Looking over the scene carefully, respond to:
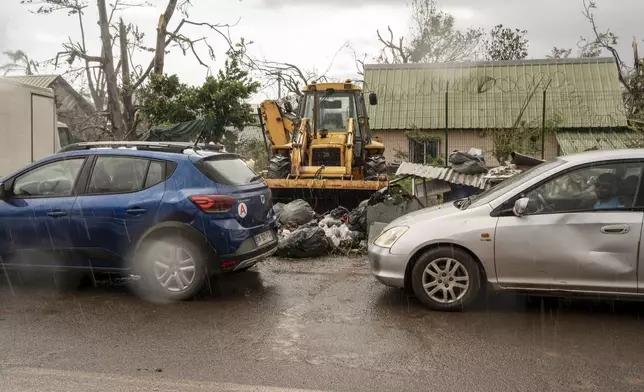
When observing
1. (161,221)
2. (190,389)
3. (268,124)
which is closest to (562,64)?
(268,124)

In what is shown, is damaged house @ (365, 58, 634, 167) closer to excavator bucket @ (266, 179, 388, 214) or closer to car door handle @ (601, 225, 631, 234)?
excavator bucket @ (266, 179, 388, 214)

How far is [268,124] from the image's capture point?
Result: 14.5 m

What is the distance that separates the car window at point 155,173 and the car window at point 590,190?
3790 mm

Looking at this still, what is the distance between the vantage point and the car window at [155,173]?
6.59m

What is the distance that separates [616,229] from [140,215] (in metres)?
4.65

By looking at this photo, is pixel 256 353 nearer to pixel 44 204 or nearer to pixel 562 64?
pixel 44 204

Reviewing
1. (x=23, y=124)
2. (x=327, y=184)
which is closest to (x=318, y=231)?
(x=327, y=184)

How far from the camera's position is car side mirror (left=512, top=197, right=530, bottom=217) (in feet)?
18.6

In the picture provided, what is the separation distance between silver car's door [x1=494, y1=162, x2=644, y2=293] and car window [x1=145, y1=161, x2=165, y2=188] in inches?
139

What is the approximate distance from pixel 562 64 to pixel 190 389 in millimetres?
23533

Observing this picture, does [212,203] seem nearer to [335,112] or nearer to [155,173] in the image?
[155,173]

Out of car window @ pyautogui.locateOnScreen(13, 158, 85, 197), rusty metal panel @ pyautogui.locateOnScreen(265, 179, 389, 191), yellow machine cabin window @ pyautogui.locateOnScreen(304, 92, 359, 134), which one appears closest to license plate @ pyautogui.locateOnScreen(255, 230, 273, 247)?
car window @ pyautogui.locateOnScreen(13, 158, 85, 197)

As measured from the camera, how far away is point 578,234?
18.2 ft

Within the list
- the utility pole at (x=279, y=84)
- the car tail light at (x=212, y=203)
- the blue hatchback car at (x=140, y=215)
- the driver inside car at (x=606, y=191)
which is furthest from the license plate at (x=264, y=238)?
the utility pole at (x=279, y=84)
